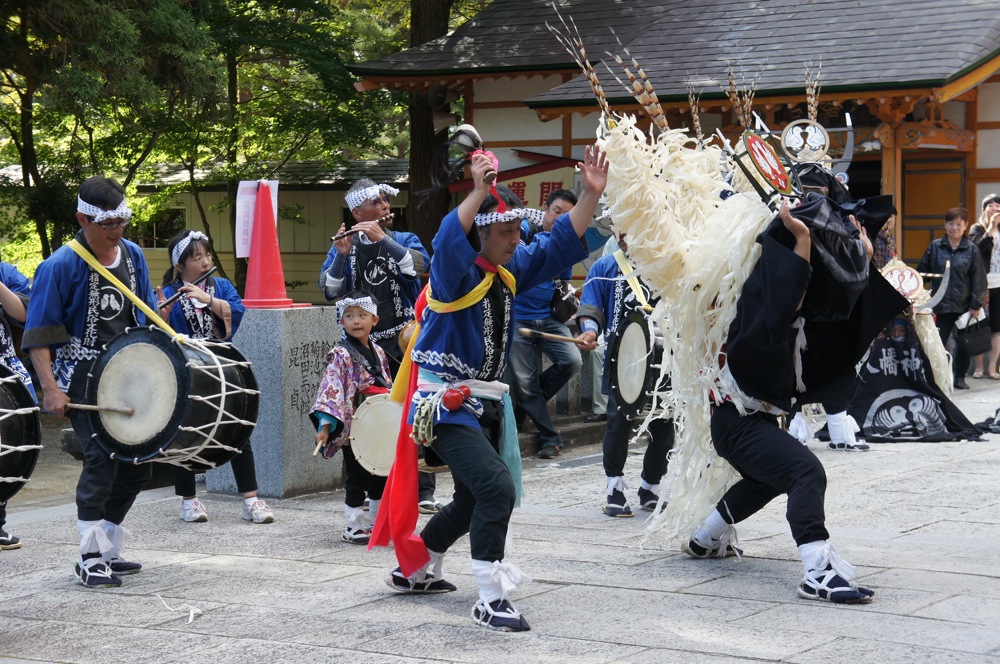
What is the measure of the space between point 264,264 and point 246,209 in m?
0.50

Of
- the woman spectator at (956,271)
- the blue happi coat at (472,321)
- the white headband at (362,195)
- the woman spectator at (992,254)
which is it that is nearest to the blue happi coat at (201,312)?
the white headband at (362,195)

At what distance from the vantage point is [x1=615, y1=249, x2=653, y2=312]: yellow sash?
6668 mm

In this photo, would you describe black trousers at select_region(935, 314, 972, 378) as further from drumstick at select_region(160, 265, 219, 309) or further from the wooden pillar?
drumstick at select_region(160, 265, 219, 309)

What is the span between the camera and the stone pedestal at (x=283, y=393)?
7672mm

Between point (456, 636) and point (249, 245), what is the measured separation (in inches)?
171

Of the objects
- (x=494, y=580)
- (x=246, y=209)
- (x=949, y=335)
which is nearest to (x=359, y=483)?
(x=494, y=580)

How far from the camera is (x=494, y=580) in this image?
4.75m

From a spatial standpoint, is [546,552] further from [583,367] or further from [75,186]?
[75,186]

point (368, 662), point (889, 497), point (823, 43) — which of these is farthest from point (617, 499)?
point (823, 43)

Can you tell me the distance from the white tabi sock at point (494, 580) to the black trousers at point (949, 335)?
30.1 feet

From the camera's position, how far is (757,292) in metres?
5.09

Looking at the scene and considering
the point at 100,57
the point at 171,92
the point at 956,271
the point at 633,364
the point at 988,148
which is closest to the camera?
the point at 633,364

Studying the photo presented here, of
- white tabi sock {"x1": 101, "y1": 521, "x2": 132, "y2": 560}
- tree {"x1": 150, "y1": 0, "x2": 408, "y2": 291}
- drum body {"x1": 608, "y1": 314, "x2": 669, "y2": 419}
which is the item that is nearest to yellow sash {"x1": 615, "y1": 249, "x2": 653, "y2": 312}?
drum body {"x1": 608, "y1": 314, "x2": 669, "y2": 419}

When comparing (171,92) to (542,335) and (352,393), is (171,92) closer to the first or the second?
(542,335)
